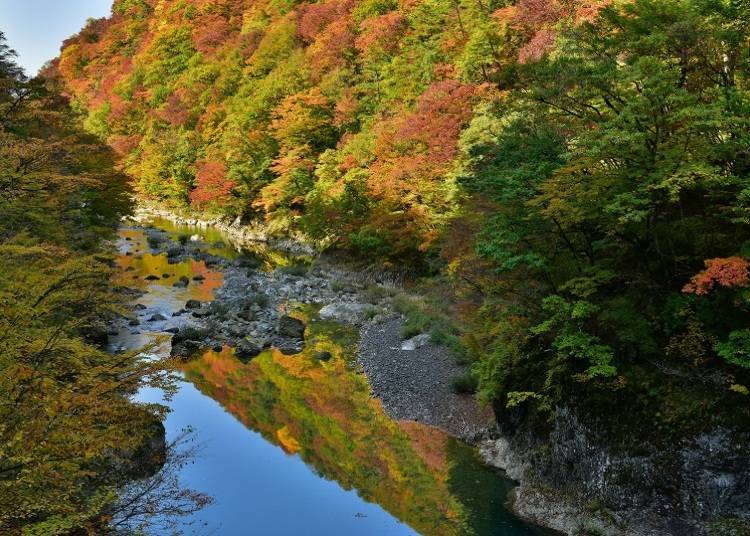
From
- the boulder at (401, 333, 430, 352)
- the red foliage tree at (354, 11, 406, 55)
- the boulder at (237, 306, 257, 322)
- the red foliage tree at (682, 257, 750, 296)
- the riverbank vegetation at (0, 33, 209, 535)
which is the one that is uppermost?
the red foliage tree at (354, 11, 406, 55)

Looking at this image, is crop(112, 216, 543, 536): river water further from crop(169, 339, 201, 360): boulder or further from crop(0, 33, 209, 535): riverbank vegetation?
crop(0, 33, 209, 535): riverbank vegetation

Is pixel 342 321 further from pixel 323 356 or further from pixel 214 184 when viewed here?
pixel 214 184

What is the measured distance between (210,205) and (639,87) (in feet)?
149

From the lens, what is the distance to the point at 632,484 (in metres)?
9.12

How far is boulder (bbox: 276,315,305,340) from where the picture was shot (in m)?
21.1

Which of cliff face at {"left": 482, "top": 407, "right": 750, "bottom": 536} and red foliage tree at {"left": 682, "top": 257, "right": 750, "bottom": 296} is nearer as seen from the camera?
red foliage tree at {"left": 682, "top": 257, "right": 750, "bottom": 296}

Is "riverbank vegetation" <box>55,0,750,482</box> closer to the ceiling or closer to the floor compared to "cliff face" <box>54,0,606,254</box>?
closer to the floor

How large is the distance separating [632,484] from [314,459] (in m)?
6.91

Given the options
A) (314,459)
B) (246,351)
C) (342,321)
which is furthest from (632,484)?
(342,321)

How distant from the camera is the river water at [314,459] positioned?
35.5 ft

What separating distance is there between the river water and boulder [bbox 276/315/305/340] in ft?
3.17

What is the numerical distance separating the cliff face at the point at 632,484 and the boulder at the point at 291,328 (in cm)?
1146

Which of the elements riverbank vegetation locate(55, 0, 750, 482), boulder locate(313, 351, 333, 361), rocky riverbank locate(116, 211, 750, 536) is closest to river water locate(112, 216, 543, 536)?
boulder locate(313, 351, 333, 361)

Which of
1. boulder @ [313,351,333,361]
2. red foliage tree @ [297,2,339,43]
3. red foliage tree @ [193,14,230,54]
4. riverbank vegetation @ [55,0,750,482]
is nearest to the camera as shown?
riverbank vegetation @ [55,0,750,482]
